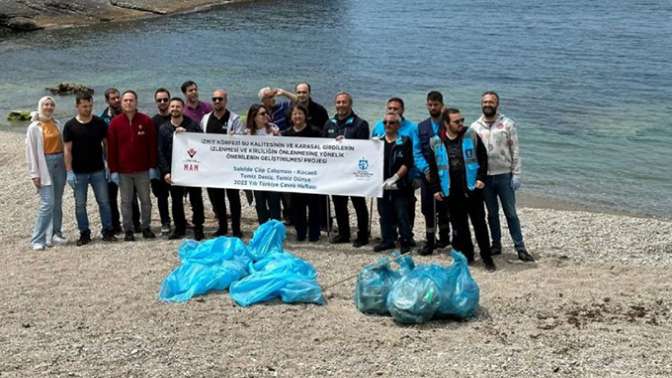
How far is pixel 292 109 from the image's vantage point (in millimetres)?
11312

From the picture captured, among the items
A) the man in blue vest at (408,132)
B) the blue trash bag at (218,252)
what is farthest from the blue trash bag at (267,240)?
the man in blue vest at (408,132)

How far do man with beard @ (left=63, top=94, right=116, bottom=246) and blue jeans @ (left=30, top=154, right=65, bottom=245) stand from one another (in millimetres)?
175

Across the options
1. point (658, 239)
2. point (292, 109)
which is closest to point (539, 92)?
point (658, 239)

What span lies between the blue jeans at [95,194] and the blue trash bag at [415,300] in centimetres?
492

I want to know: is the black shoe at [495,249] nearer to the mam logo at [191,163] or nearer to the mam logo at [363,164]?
the mam logo at [363,164]

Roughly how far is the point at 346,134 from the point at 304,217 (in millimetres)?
1489

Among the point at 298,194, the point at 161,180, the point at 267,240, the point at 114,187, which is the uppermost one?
the point at 161,180

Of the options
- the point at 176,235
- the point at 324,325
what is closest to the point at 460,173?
the point at 324,325

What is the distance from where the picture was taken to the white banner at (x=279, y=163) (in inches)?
429

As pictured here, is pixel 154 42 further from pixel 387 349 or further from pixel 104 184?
pixel 387 349

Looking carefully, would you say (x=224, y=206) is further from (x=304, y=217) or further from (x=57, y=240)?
(x=57, y=240)

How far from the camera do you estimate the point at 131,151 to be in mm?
11109

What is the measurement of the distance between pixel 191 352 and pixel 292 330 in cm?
112

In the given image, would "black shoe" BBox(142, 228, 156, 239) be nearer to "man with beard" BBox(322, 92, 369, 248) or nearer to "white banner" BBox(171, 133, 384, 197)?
"white banner" BBox(171, 133, 384, 197)
